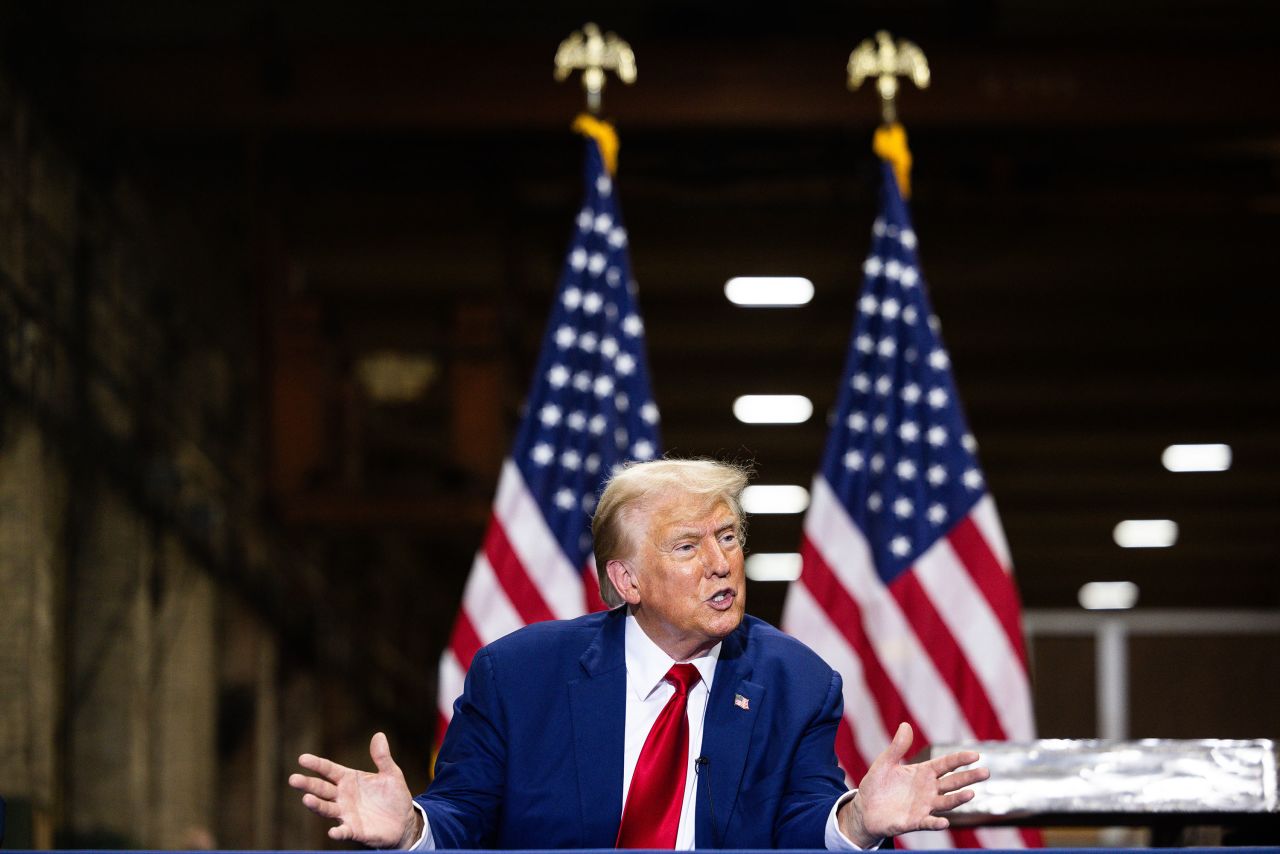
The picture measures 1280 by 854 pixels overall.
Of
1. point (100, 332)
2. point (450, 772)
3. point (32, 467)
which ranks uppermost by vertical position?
point (100, 332)

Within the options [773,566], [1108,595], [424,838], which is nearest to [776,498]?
[773,566]

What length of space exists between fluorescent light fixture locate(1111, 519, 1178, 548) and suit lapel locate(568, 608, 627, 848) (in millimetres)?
17639

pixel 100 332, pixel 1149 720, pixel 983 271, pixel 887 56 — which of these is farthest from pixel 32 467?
pixel 1149 720

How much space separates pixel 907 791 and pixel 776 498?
52.2 feet

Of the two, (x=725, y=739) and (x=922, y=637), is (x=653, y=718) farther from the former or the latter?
(x=922, y=637)

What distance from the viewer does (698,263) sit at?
1157 centimetres

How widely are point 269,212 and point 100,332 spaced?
1050 millimetres

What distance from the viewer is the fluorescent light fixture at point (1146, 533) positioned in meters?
20.1

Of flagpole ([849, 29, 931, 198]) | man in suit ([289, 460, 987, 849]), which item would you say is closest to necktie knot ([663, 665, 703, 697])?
man in suit ([289, 460, 987, 849])

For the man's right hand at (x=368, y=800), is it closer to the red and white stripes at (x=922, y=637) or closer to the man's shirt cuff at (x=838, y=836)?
the man's shirt cuff at (x=838, y=836)

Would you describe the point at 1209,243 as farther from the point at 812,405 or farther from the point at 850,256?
the point at 812,405

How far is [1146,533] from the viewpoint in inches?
813

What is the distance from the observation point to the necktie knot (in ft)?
10.6

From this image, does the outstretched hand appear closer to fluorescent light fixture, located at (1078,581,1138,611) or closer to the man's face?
the man's face
